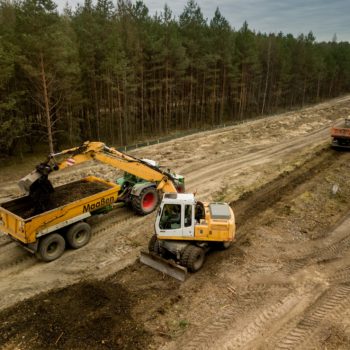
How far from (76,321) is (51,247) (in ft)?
12.2

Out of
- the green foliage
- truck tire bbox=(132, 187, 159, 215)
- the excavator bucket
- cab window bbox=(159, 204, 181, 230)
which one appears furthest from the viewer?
the green foliage

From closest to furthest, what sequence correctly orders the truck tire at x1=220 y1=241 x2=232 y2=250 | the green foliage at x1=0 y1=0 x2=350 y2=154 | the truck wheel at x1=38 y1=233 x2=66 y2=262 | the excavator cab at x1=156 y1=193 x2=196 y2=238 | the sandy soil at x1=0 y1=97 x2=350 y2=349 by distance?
the sandy soil at x1=0 y1=97 x2=350 y2=349
the excavator cab at x1=156 y1=193 x2=196 y2=238
the truck wheel at x1=38 y1=233 x2=66 y2=262
the truck tire at x1=220 y1=241 x2=232 y2=250
the green foliage at x1=0 y1=0 x2=350 y2=154

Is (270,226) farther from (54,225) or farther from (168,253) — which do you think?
(54,225)

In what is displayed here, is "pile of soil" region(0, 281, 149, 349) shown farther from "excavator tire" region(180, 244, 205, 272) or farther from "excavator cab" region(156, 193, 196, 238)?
"excavator cab" region(156, 193, 196, 238)

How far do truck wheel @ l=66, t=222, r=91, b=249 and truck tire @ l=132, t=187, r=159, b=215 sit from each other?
261cm

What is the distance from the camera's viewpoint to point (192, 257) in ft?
35.3

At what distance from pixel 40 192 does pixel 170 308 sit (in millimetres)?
5847

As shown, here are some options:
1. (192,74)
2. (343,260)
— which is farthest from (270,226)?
(192,74)

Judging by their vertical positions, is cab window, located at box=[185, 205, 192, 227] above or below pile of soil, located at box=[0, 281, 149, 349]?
above

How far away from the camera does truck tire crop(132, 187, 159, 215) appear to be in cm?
1470

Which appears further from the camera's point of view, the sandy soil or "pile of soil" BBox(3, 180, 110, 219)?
"pile of soil" BBox(3, 180, 110, 219)

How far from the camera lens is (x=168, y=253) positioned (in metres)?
11.5

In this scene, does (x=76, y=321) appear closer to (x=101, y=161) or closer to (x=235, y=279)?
(x=235, y=279)

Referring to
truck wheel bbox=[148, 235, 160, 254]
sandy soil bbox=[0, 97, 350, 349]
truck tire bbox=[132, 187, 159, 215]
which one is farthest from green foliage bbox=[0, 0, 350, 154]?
truck wheel bbox=[148, 235, 160, 254]
